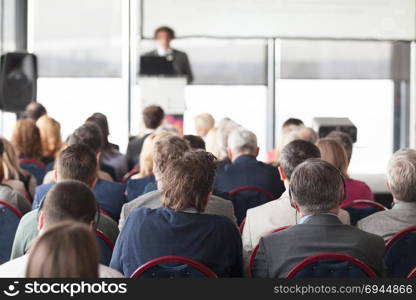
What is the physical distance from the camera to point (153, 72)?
10.4 meters

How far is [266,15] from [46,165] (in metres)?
4.70

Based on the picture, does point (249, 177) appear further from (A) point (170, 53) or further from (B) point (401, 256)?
(A) point (170, 53)

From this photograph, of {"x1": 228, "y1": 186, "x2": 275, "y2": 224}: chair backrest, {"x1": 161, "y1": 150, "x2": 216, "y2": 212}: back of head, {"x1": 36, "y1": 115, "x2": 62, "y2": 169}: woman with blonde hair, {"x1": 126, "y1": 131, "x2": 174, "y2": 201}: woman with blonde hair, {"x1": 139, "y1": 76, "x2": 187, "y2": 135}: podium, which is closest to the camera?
{"x1": 161, "y1": 150, "x2": 216, "y2": 212}: back of head

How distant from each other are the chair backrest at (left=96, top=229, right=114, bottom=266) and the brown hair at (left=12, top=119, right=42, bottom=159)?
337cm

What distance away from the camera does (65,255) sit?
6.50 ft

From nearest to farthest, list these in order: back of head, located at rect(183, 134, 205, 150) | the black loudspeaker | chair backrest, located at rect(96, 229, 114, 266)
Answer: chair backrest, located at rect(96, 229, 114, 266) < back of head, located at rect(183, 134, 205, 150) < the black loudspeaker

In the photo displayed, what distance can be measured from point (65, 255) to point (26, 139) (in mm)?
5248

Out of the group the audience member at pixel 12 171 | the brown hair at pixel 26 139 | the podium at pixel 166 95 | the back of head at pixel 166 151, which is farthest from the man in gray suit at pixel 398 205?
the podium at pixel 166 95

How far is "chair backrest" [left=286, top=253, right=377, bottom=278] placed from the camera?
3156 millimetres

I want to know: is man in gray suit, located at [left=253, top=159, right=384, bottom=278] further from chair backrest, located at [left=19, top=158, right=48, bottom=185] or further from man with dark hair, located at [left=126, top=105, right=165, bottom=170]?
man with dark hair, located at [left=126, top=105, right=165, bottom=170]

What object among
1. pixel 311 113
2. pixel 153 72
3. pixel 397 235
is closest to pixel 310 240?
pixel 397 235

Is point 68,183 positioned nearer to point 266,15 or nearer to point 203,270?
point 203,270

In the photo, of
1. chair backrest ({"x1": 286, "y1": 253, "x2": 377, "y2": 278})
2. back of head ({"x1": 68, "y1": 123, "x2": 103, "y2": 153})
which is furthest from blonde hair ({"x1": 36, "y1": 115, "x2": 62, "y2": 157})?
chair backrest ({"x1": 286, "y1": 253, "x2": 377, "y2": 278})

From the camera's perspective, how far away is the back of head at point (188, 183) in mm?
3699
